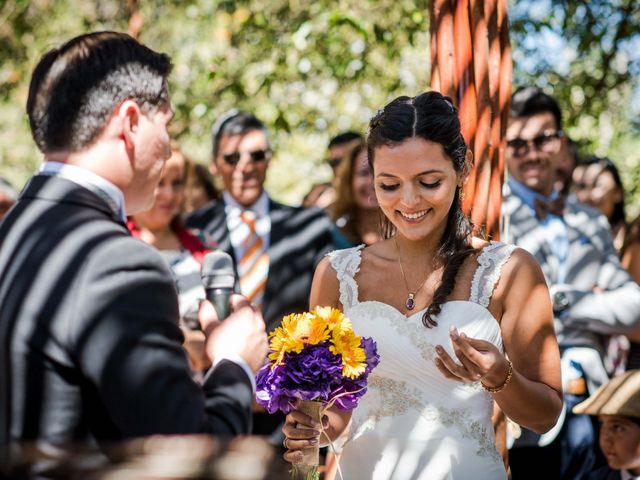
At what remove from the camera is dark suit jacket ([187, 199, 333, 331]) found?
216 inches

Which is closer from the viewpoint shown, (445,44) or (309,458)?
(309,458)

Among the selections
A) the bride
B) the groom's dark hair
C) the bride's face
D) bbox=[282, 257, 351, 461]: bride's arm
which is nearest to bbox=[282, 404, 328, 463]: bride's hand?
bbox=[282, 257, 351, 461]: bride's arm

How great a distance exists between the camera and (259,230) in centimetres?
575

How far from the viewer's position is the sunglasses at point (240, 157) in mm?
5848

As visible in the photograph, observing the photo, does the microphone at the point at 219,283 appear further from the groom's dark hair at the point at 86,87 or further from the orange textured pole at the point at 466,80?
the orange textured pole at the point at 466,80

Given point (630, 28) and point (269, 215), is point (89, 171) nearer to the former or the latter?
point (269, 215)

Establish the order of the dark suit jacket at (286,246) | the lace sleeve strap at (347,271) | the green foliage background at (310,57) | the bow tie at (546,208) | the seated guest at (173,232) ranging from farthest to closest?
the green foliage background at (310,57) → the dark suit jacket at (286,246) → the seated guest at (173,232) → the bow tie at (546,208) → the lace sleeve strap at (347,271)

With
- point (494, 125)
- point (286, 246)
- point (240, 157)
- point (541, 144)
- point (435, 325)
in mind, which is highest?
point (494, 125)

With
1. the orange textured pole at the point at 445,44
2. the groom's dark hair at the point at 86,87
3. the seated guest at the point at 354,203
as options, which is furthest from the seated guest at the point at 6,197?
the groom's dark hair at the point at 86,87

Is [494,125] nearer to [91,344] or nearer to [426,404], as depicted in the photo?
[426,404]

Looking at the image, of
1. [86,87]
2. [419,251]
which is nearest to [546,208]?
[419,251]

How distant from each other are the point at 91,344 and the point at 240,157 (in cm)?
393

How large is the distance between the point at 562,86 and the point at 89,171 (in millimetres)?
7576

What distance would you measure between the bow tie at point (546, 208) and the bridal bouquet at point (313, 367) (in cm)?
234
